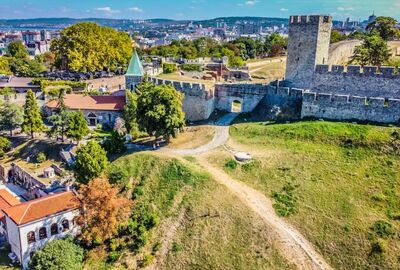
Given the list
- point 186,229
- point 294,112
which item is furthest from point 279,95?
point 186,229

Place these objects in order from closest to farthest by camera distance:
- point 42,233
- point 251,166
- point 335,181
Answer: point 335,181 → point 42,233 → point 251,166

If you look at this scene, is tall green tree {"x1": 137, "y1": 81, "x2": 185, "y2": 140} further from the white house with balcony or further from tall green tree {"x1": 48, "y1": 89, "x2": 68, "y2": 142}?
tall green tree {"x1": 48, "y1": 89, "x2": 68, "y2": 142}

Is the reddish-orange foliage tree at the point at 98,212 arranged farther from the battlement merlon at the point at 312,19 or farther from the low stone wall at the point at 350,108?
the battlement merlon at the point at 312,19

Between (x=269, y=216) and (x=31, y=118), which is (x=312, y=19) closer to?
(x=269, y=216)

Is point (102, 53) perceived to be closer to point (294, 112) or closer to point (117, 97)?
point (117, 97)

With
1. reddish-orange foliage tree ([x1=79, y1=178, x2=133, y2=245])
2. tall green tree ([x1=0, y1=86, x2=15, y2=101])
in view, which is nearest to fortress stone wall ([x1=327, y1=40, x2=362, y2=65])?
reddish-orange foliage tree ([x1=79, y1=178, x2=133, y2=245])

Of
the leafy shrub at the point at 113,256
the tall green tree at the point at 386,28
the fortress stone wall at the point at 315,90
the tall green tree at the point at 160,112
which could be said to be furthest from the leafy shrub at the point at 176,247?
the tall green tree at the point at 386,28

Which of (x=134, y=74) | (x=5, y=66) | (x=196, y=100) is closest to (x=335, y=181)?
(x=196, y=100)
